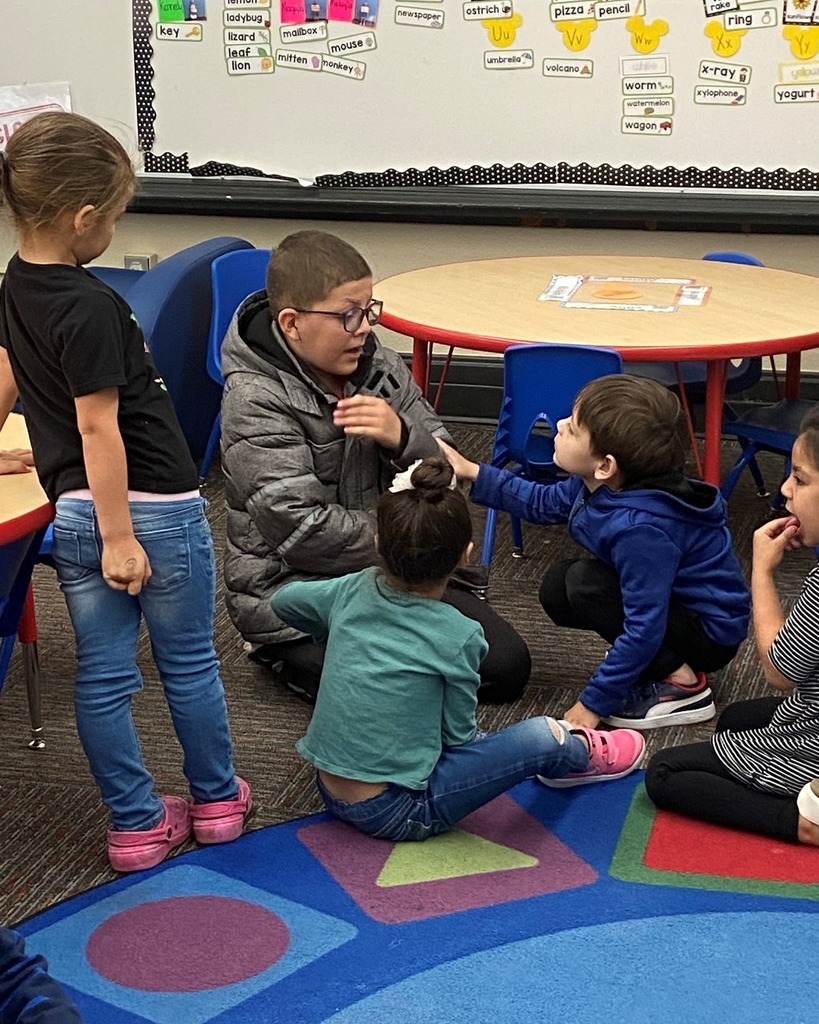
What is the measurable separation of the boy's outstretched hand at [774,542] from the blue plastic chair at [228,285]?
2.00 meters

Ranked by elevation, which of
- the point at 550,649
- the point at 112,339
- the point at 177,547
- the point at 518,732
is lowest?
the point at 550,649

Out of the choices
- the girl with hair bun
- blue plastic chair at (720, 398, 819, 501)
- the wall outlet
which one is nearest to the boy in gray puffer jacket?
the girl with hair bun

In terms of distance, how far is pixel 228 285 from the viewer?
4.07 meters

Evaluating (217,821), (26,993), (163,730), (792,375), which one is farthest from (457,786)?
(792,375)

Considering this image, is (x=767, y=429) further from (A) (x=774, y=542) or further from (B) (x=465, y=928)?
(B) (x=465, y=928)

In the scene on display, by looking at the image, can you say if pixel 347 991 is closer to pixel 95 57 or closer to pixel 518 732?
pixel 518 732

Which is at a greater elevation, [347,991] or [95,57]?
[95,57]

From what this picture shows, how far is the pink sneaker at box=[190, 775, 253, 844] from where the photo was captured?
7.99 ft

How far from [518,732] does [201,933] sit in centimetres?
63

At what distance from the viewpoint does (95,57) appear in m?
5.02

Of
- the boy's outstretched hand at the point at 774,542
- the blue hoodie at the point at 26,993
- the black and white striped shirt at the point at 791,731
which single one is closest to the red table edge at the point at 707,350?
the boy's outstretched hand at the point at 774,542

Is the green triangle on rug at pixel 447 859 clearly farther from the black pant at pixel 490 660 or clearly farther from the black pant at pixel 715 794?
the black pant at pixel 490 660

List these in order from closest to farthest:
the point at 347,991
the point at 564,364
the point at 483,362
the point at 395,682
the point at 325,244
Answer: the point at 347,991, the point at 395,682, the point at 325,244, the point at 564,364, the point at 483,362

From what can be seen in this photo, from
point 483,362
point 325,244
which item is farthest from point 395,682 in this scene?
point 483,362
